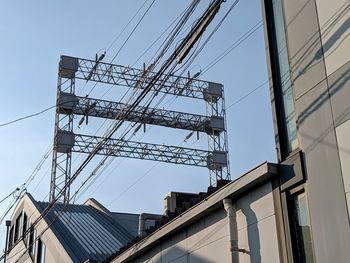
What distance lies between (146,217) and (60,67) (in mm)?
17418

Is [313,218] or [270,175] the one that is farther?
[270,175]

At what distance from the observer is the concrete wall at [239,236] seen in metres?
8.94

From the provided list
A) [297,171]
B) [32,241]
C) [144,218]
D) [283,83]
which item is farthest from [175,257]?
[32,241]

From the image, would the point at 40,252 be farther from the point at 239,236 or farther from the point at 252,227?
the point at 252,227

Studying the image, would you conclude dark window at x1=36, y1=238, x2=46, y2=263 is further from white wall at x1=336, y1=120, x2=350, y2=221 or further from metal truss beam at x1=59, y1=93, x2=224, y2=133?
white wall at x1=336, y1=120, x2=350, y2=221

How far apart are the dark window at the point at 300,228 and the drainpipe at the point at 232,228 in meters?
1.34

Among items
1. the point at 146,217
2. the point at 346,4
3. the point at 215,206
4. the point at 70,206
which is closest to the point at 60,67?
the point at 70,206

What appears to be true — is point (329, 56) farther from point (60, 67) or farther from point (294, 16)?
point (60, 67)

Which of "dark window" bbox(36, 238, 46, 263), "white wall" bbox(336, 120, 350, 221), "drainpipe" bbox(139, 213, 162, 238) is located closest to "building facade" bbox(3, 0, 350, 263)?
"white wall" bbox(336, 120, 350, 221)

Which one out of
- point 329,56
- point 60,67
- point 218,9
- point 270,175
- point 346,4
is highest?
point 60,67

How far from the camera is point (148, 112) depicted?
35156 mm

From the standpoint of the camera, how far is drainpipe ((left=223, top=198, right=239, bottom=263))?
9.43 metres

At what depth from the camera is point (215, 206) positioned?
34.3ft

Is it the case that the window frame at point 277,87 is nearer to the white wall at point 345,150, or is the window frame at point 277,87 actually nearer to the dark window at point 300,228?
the dark window at point 300,228
